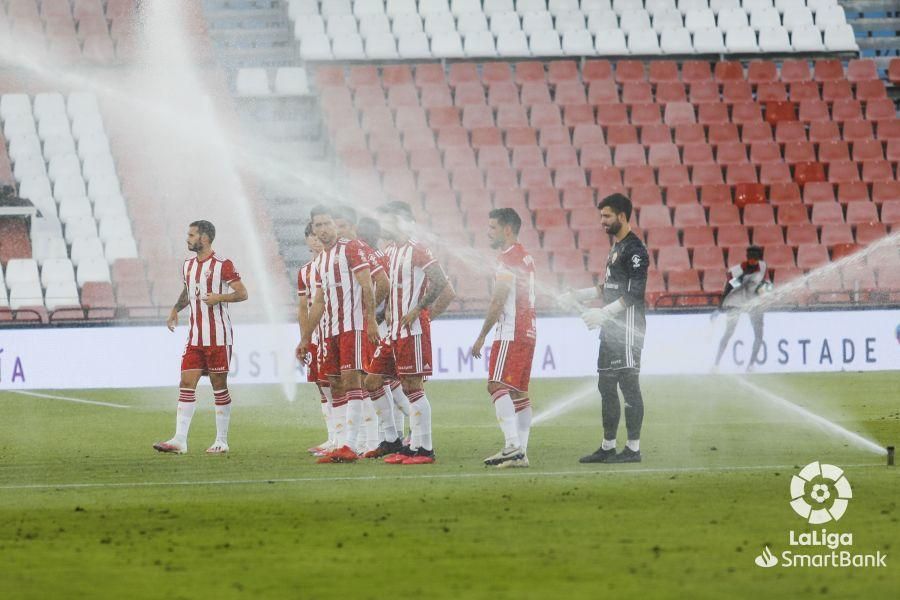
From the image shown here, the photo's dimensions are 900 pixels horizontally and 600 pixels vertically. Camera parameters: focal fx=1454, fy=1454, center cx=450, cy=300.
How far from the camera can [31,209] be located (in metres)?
23.1

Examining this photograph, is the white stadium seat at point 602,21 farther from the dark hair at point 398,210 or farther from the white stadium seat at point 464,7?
the dark hair at point 398,210

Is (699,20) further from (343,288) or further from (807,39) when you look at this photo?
(343,288)

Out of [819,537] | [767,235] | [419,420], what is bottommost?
[819,537]

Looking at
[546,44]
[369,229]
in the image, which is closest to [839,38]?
[546,44]

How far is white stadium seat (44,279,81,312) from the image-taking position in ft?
71.8

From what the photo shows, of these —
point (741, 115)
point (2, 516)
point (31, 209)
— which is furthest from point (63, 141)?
point (2, 516)

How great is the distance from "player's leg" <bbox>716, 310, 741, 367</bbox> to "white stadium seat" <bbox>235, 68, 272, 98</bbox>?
31.8 ft

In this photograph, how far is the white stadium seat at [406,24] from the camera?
90.3ft

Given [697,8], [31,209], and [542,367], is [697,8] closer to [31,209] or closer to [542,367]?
[542,367]

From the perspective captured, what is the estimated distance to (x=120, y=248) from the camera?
76.5 feet

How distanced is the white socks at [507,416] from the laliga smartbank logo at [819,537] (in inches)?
80.8

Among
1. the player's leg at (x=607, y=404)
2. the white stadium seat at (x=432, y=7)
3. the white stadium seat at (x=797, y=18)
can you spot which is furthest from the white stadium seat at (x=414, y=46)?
the player's leg at (x=607, y=404)

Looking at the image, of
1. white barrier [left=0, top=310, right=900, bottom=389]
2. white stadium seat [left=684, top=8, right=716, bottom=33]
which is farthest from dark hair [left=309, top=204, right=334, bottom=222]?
white stadium seat [left=684, top=8, right=716, bottom=33]

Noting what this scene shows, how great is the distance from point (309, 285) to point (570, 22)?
17.8m
